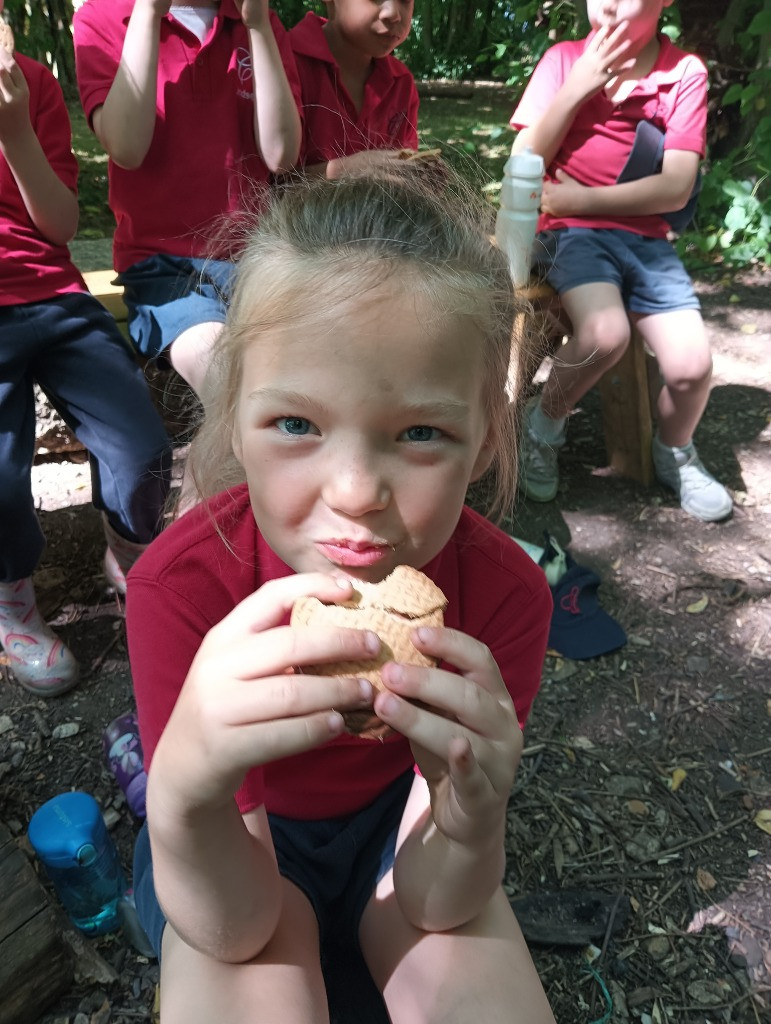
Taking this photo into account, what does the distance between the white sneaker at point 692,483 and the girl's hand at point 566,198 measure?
1.16 metres

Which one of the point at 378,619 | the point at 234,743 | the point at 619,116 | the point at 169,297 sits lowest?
the point at 169,297

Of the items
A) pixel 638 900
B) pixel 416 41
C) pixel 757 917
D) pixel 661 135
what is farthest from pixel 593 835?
pixel 416 41

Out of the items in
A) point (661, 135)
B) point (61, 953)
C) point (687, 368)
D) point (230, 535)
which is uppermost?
point (661, 135)

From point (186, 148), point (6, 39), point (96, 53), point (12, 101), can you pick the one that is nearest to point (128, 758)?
point (12, 101)

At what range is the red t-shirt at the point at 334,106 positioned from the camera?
123 inches

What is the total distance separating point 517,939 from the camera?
4.63 ft

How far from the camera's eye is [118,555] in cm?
291

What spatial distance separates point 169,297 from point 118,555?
0.97 m

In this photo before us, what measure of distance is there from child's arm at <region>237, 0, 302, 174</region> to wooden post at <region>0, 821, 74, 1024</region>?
7.86ft

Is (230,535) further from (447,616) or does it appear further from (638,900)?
(638,900)

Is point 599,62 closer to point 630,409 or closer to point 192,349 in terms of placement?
point 630,409

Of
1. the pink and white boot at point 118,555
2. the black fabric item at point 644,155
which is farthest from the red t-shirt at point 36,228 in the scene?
the black fabric item at point 644,155

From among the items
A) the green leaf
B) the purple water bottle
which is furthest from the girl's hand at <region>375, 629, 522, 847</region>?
the green leaf

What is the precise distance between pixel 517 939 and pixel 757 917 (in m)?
1.04
